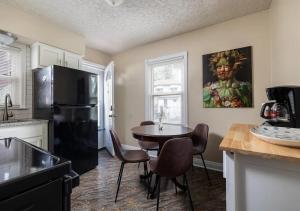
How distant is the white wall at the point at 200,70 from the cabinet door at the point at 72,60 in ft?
4.17

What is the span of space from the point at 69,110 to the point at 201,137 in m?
2.12

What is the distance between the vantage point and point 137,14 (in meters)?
2.66

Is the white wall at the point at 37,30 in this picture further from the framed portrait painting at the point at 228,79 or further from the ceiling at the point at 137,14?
the framed portrait painting at the point at 228,79

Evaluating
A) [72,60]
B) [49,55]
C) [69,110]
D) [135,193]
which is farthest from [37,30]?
[135,193]

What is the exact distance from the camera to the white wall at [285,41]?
5.35ft

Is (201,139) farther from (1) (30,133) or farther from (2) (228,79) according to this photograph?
(1) (30,133)

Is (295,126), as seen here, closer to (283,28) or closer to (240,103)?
(283,28)

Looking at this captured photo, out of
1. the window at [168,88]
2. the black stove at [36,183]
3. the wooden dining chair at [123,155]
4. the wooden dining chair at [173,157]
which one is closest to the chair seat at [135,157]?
the wooden dining chair at [123,155]

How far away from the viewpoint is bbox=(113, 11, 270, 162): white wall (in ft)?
8.63

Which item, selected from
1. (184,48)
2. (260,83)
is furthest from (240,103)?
(184,48)

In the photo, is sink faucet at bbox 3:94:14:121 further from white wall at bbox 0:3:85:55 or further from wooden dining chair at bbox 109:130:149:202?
wooden dining chair at bbox 109:130:149:202

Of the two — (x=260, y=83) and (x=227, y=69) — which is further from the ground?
(x=227, y=69)

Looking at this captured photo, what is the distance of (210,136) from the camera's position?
3104 mm

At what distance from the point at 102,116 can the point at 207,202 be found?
3.26 meters
